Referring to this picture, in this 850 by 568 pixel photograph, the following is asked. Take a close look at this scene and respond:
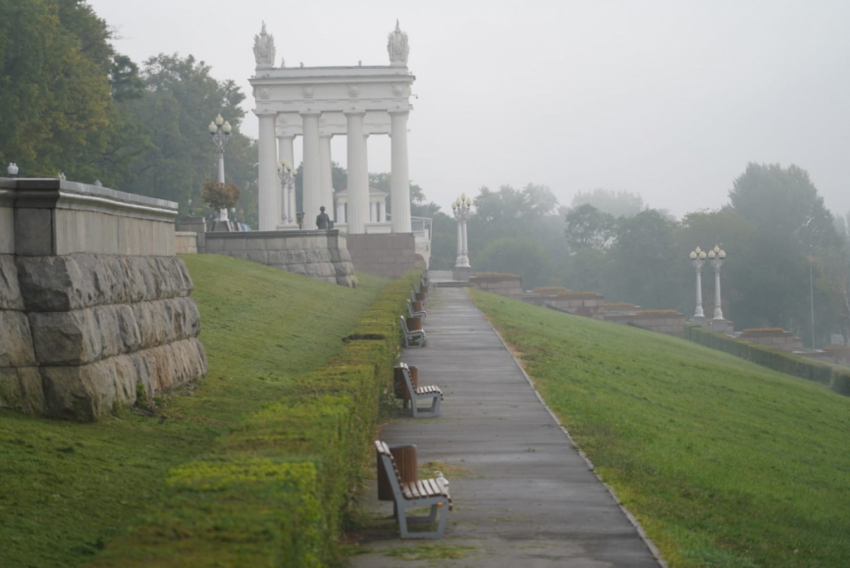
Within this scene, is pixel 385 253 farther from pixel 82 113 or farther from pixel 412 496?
pixel 412 496

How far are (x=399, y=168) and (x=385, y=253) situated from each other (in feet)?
17.6

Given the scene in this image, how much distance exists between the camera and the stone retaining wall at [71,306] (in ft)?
31.8

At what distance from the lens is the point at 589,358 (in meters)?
25.0

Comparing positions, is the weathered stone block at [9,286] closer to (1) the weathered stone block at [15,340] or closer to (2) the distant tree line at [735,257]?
(1) the weathered stone block at [15,340]

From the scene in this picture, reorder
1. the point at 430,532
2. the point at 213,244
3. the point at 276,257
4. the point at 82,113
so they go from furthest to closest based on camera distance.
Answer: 1. the point at 82,113
2. the point at 276,257
3. the point at 213,244
4. the point at 430,532

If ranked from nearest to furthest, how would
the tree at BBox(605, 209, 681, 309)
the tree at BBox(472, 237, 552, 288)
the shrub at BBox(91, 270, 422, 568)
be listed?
the shrub at BBox(91, 270, 422, 568), the tree at BBox(605, 209, 681, 309), the tree at BBox(472, 237, 552, 288)

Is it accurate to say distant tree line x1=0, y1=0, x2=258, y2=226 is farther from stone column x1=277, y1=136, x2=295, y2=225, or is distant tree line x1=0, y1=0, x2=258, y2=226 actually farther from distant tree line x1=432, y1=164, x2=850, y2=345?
distant tree line x1=432, y1=164, x2=850, y2=345

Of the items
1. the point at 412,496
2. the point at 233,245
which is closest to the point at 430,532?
the point at 412,496

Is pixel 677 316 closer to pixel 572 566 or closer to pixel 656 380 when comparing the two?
pixel 656 380

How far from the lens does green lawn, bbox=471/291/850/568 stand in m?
9.61

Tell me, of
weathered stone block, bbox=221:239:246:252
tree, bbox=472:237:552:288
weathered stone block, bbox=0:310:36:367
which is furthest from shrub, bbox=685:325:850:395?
tree, bbox=472:237:552:288

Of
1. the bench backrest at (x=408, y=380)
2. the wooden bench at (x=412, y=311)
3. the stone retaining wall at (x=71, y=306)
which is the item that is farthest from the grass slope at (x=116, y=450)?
the wooden bench at (x=412, y=311)

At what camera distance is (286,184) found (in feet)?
195

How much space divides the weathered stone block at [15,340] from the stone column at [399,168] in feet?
152
